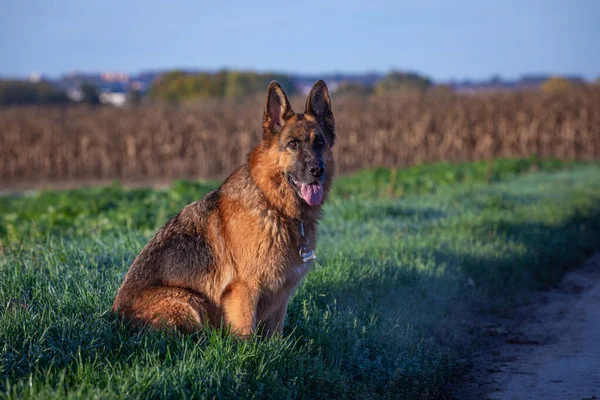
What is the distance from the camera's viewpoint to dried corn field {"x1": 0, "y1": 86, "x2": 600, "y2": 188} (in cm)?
3103

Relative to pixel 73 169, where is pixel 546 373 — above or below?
above

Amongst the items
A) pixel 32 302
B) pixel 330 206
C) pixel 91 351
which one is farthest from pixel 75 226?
pixel 91 351

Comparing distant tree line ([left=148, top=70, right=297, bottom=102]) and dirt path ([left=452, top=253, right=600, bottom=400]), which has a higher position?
distant tree line ([left=148, top=70, right=297, bottom=102])

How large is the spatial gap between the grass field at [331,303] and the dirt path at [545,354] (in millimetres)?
263

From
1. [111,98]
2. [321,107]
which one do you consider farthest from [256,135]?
[321,107]

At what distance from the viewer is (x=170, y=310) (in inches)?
198

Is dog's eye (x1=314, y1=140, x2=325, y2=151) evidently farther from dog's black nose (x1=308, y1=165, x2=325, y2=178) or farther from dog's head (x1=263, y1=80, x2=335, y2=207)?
dog's black nose (x1=308, y1=165, x2=325, y2=178)

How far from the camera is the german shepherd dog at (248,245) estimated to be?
5074 millimetres

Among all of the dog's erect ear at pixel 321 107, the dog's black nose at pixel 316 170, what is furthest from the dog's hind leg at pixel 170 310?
the dog's erect ear at pixel 321 107

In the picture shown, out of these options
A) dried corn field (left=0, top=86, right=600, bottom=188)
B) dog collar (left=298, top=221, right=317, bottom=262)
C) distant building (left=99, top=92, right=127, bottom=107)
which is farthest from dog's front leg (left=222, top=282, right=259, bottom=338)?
distant building (left=99, top=92, right=127, bottom=107)

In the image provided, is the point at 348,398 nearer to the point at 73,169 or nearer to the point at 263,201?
the point at 263,201

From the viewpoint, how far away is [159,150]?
1320 inches

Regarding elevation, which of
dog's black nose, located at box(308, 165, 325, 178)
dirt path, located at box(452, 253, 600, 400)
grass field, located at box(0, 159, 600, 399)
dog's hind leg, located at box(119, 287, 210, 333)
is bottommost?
dirt path, located at box(452, 253, 600, 400)

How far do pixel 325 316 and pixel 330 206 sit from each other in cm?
692
